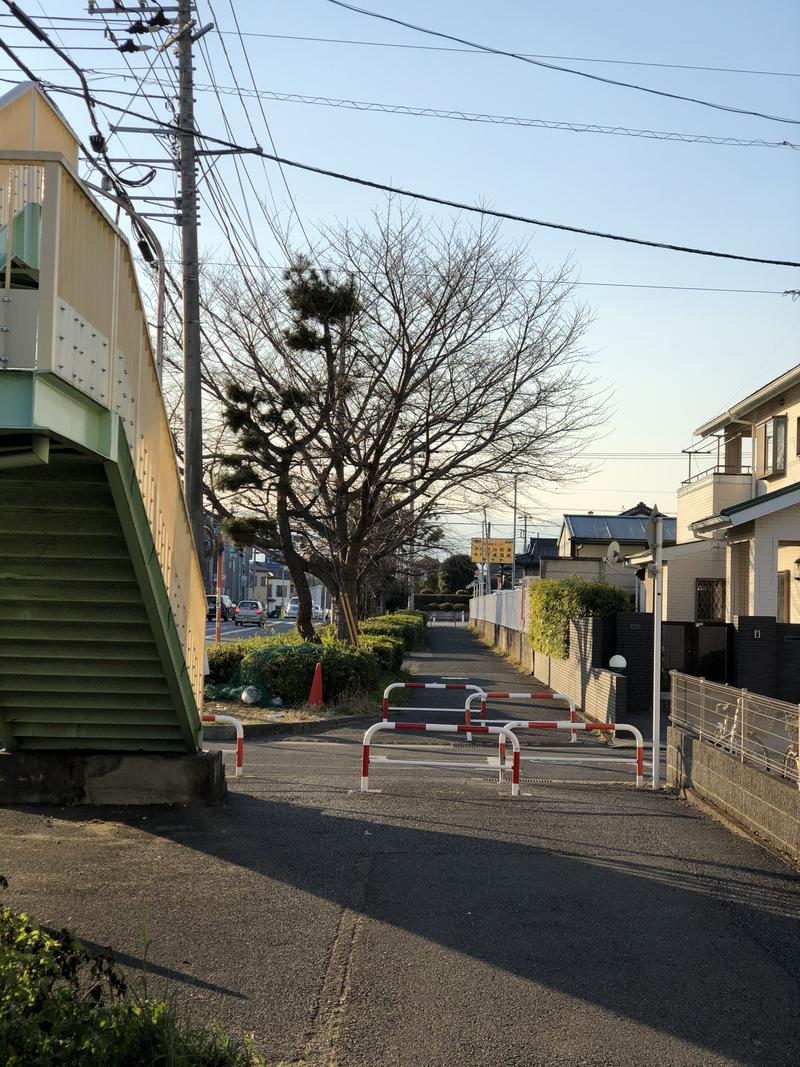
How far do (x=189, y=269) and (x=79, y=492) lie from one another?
29.8 ft

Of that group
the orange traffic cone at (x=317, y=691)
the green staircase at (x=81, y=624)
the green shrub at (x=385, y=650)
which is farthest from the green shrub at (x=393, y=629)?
the green staircase at (x=81, y=624)

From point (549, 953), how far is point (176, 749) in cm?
441

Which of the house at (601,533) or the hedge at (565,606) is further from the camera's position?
the house at (601,533)

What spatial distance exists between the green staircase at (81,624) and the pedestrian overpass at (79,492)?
1 centimetres

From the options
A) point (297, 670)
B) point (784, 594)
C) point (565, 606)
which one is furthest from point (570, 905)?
point (784, 594)

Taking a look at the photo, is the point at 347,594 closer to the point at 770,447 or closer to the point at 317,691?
the point at 317,691

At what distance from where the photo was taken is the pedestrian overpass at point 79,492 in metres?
5.13

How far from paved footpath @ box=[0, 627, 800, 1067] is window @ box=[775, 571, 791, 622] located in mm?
15564

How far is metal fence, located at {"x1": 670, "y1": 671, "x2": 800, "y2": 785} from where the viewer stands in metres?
7.82

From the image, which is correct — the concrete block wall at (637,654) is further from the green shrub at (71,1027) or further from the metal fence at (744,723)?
the green shrub at (71,1027)

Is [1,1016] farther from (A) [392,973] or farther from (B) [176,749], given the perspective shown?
(B) [176,749]

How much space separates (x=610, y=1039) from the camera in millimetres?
4422

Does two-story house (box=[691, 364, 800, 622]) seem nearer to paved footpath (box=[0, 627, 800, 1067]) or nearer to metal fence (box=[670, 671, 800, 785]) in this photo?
metal fence (box=[670, 671, 800, 785])

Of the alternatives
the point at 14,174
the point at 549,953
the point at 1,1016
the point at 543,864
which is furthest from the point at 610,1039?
the point at 14,174
